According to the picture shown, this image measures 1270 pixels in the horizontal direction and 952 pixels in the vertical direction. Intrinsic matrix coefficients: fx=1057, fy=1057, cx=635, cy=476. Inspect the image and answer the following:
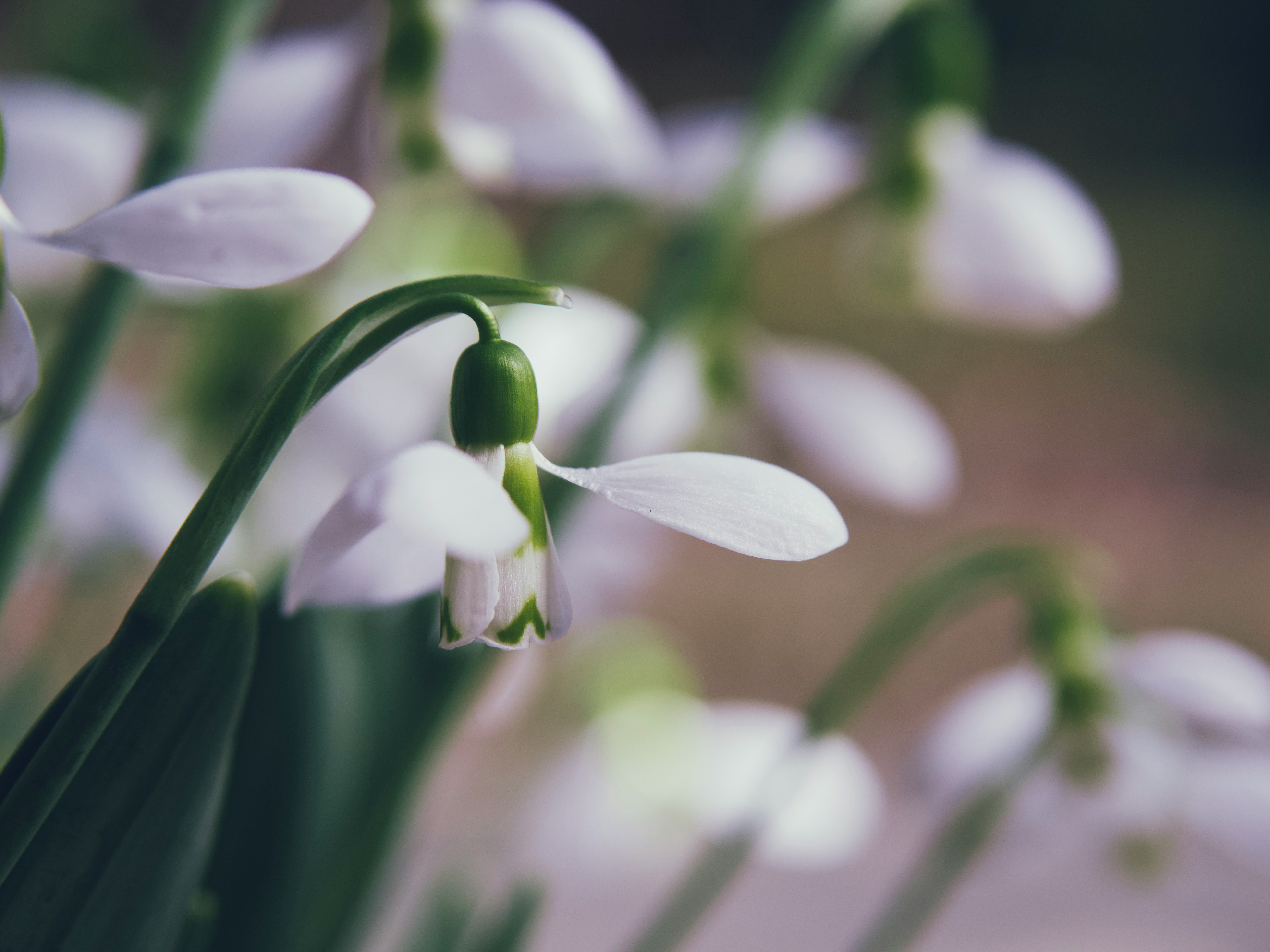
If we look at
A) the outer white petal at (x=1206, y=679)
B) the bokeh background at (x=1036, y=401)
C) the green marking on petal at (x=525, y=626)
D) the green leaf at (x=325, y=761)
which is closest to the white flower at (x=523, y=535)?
the green marking on petal at (x=525, y=626)

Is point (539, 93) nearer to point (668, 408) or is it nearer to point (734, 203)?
point (734, 203)

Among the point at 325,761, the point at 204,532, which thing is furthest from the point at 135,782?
the point at 325,761

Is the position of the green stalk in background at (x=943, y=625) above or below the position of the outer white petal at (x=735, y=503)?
below

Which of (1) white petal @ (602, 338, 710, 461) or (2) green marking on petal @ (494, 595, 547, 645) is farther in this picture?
(1) white petal @ (602, 338, 710, 461)

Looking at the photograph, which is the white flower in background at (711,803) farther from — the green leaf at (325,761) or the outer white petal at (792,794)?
the green leaf at (325,761)

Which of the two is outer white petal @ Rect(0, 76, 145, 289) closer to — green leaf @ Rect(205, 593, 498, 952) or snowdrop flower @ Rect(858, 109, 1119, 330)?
green leaf @ Rect(205, 593, 498, 952)

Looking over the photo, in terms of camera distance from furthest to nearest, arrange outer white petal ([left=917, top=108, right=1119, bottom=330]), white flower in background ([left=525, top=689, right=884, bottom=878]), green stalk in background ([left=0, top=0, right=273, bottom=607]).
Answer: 1. white flower in background ([left=525, top=689, right=884, bottom=878])
2. outer white petal ([left=917, top=108, right=1119, bottom=330])
3. green stalk in background ([left=0, top=0, right=273, bottom=607])

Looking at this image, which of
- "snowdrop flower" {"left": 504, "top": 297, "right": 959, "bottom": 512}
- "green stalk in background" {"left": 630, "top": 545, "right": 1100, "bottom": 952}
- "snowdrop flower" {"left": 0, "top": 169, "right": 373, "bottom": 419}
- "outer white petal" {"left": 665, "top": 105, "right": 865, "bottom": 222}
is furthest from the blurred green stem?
"snowdrop flower" {"left": 0, "top": 169, "right": 373, "bottom": 419}
